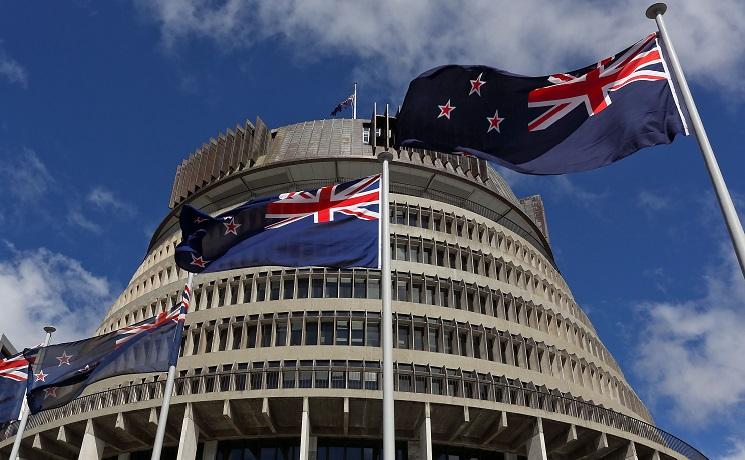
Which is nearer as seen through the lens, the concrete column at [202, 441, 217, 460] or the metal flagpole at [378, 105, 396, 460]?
the metal flagpole at [378, 105, 396, 460]

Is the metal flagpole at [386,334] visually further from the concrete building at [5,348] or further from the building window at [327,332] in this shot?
the concrete building at [5,348]

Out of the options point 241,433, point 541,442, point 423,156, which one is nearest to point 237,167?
point 423,156

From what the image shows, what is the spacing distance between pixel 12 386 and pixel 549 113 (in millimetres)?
25538

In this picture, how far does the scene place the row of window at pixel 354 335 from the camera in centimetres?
3928

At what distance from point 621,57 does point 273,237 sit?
1068 centimetres

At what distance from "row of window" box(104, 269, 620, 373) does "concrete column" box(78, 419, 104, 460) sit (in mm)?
10197

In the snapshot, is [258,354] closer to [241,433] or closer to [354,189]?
[241,433]

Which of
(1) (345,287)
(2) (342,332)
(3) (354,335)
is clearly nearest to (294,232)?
(2) (342,332)

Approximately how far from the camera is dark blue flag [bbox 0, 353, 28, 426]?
27938 mm

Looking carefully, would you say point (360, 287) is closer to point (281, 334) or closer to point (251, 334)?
point (281, 334)

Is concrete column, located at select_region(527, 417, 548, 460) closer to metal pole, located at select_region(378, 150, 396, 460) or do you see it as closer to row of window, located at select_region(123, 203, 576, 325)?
row of window, located at select_region(123, 203, 576, 325)

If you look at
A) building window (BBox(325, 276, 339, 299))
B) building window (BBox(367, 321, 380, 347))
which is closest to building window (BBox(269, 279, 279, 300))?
building window (BBox(325, 276, 339, 299))

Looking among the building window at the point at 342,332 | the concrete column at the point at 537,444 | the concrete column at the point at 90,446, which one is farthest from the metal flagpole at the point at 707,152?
the concrete column at the point at 90,446

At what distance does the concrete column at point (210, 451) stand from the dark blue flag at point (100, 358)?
445 inches
